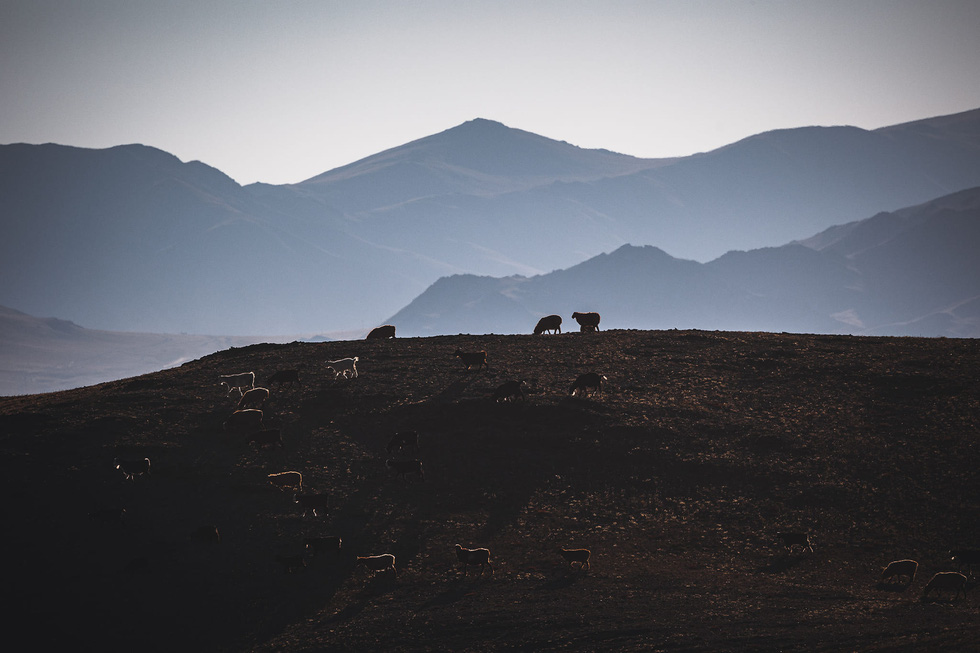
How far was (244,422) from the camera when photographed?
1866 inches

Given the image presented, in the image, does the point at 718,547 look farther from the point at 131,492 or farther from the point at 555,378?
the point at 131,492

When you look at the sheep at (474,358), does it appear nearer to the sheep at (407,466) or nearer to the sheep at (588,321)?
the sheep at (588,321)

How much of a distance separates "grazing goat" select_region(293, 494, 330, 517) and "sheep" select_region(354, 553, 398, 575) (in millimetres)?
5183

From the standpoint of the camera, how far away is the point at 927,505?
40656 mm

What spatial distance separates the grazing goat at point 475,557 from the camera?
34.4 m

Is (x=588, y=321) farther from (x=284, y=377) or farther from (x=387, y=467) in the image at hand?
(x=387, y=467)

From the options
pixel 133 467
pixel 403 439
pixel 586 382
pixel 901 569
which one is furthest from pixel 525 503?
pixel 133 467

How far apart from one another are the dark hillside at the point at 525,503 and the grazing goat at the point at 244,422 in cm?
73

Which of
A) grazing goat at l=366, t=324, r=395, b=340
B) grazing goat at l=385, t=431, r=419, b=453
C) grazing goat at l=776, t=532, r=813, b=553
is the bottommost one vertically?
grazing goat at l=776, t=532, r=813, b=553

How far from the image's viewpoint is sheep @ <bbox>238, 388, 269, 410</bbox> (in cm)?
5004

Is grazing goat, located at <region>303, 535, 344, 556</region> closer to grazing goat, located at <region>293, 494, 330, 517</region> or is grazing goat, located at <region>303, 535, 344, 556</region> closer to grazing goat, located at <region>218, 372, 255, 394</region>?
grazing goat, located at <region>293, 494, 330, 517</region>

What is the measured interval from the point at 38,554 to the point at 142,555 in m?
4.43

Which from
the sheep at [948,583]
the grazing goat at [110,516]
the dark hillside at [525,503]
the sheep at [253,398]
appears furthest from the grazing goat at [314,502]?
the sheep at [948,583]

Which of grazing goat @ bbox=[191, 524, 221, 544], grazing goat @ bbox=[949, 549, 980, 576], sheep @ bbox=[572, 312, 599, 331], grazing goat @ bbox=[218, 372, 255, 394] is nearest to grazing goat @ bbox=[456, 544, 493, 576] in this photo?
grazing goat @ bbox=[191, 524, 221, 544]
